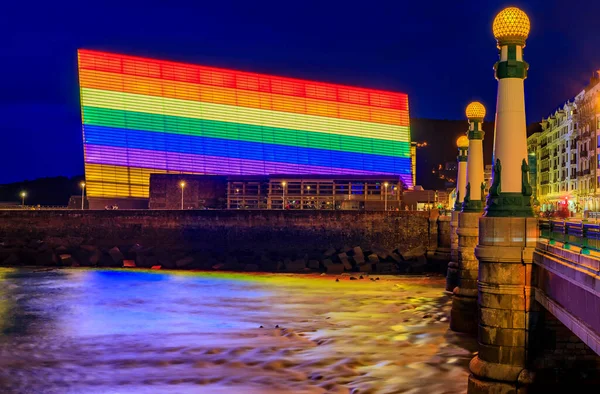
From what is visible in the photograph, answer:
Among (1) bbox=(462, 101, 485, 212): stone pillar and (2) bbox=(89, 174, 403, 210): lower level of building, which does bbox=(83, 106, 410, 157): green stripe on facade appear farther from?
(1) bbox=(462, 101, 485, 212): stone pillar

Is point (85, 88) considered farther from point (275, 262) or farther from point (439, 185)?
point (439, 185)

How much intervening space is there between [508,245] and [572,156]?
75.5 meters

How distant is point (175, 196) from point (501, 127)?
78491mm

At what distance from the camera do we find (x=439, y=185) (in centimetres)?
13750

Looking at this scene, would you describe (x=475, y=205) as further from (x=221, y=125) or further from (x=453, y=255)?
(x=221, y=125)

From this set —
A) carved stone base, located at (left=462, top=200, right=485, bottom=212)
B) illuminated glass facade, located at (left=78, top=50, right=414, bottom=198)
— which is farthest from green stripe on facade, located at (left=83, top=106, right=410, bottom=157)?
carved stone base, located at (left=462, top=200, right=485, bottom=212)

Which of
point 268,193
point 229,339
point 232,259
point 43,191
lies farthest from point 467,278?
point 43,191

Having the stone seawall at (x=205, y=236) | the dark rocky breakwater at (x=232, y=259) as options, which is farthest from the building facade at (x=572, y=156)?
the dark rocky breakwater at (x=232, y=259)

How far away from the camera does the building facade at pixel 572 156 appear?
72688mm

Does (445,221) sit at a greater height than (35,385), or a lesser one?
greater

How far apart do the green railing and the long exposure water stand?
591 centimetres

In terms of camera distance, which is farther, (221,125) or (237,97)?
Result: (237,97)

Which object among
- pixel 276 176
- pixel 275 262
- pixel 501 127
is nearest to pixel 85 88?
pixel 276 176

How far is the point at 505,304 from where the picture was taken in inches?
563
